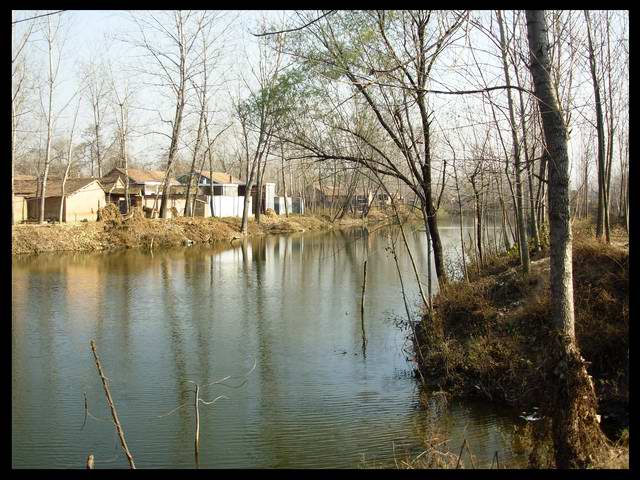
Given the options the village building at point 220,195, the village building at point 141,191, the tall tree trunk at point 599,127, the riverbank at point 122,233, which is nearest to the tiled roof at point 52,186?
the village building at point 141,191

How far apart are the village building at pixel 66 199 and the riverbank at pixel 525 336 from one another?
26.5 meters

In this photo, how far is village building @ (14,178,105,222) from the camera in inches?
1325

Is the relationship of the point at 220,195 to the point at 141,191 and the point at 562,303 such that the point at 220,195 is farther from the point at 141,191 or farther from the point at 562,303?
the point at 562,303

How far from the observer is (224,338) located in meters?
12.2

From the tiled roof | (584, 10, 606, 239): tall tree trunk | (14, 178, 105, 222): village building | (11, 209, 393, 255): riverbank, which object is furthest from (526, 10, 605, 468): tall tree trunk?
the tiled roof

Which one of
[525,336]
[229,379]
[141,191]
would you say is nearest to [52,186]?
[141,191]

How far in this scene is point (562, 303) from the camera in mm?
5734

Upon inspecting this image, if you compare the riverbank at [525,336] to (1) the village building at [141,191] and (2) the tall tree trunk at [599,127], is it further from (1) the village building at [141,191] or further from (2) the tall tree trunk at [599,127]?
(1) the village building at [141,191]

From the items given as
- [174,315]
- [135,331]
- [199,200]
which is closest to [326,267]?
[174,315]

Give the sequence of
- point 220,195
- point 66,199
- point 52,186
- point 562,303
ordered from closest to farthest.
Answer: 1. point 562,303
2. point 66,199
3. point 52,186
4. point 220,195

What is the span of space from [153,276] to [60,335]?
335 inches

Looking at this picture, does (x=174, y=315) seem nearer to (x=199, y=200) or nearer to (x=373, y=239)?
(x=373, y=239)

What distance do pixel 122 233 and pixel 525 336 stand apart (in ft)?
81.7

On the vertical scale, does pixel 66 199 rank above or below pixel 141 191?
below
